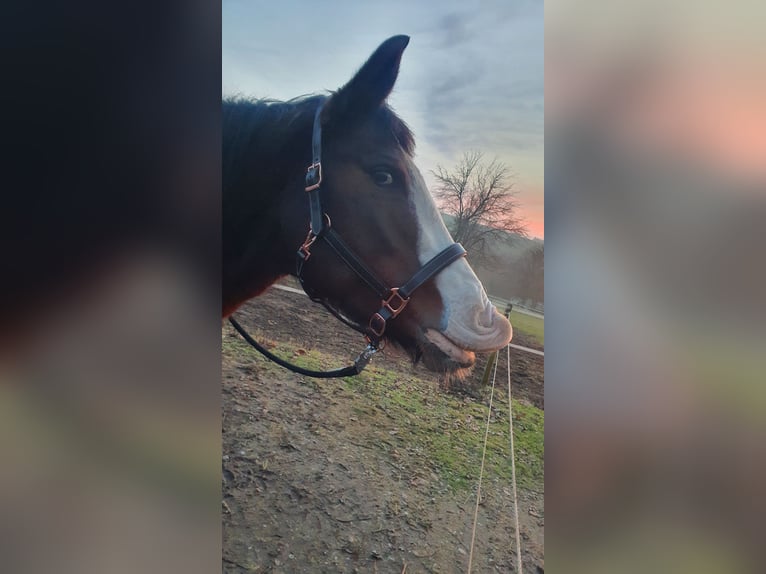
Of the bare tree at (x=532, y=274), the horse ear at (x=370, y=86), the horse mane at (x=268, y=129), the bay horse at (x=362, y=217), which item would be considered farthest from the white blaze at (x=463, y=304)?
the horse ear at (x=370, y=86)

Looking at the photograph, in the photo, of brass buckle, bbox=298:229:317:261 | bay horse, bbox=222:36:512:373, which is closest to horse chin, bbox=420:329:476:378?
bay horse, bbox=222:36:512:373

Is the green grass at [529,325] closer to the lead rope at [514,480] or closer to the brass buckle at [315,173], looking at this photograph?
the lead rope at [514,480]

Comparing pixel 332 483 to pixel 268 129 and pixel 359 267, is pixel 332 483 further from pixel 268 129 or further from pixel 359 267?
pixel 268 129

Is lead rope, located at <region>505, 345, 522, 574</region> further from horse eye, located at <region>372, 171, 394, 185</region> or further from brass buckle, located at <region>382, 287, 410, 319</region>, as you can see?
horse eye, located at <region>372, 171, 394, 185</region>

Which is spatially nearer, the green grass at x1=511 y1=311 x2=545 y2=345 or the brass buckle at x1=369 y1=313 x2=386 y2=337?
the green grass at x1=511 y1=311 x2=545 y2=345

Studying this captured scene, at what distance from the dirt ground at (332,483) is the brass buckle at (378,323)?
0.09m

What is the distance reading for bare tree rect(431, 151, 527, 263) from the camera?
4.55 ft

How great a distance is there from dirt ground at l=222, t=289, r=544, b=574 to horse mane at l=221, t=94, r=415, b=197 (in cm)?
53

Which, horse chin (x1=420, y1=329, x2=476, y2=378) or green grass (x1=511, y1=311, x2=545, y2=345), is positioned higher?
green grass (x1=511, y1=311, x2=545, y2=345)

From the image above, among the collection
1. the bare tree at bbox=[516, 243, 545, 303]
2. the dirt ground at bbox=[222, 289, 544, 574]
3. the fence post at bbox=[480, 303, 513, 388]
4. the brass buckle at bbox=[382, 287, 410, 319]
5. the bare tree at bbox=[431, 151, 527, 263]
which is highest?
the bare tree at bbox=[431, 151, 527, 263]

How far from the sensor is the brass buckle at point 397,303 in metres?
1.38
